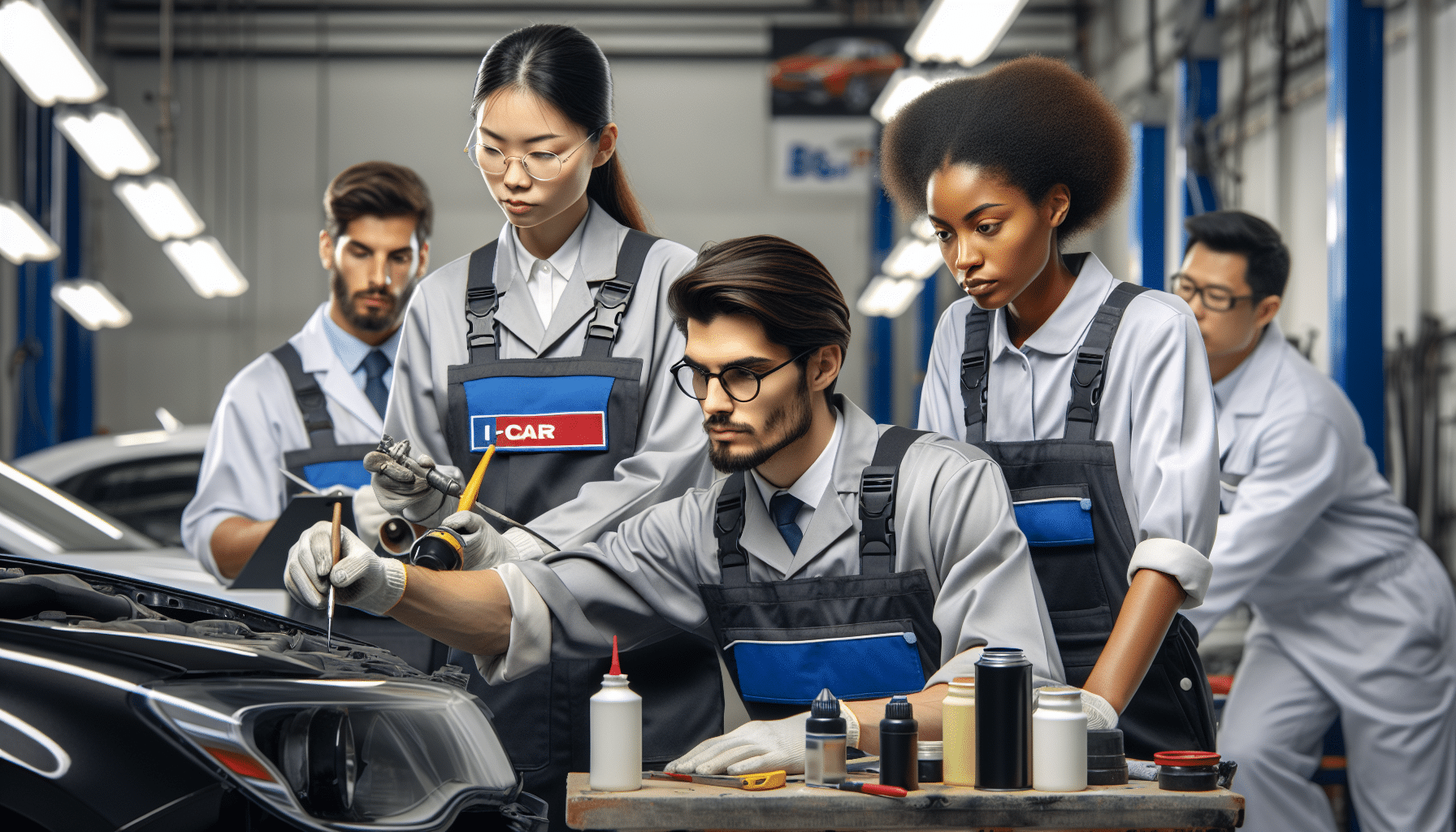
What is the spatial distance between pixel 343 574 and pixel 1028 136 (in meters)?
1.18

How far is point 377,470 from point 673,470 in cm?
46

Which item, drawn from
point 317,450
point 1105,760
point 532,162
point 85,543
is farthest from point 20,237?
point 1105,760

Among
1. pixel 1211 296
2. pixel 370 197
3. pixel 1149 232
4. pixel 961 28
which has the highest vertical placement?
pixel 961 28

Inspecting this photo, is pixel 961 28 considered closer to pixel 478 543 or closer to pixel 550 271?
pixel 550 271

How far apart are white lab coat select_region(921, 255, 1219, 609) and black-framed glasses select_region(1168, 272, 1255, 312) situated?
148cm

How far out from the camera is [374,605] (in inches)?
72.9

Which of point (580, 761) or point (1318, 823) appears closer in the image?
point (580, 761)

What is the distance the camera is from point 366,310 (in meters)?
3.21

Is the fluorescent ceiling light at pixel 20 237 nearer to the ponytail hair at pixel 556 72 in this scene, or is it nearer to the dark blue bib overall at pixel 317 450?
the dark blue bib overall at pixel 317 450

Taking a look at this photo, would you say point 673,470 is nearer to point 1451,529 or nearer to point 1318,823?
point 1318,823

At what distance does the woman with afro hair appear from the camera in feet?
6.77

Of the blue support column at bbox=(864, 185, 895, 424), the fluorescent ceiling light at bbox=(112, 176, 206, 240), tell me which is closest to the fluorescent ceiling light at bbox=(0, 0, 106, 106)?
the fluorescent ceiling light at bbox=(112, 176, 206, 240)

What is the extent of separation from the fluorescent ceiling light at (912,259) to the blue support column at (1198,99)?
1873 mm

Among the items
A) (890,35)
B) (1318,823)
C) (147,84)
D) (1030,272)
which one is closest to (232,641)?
(1030,272)
